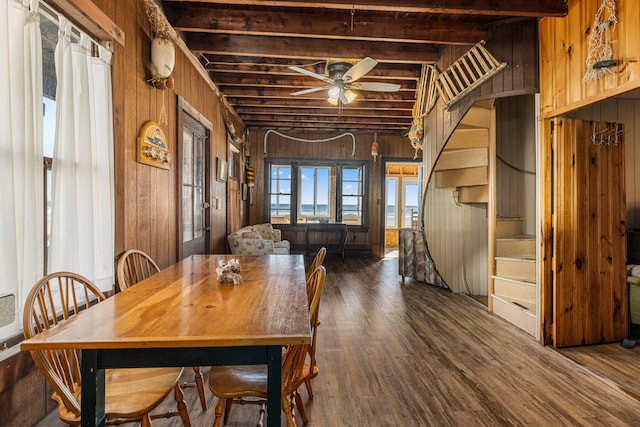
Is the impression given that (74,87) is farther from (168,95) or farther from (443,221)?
(443,221)

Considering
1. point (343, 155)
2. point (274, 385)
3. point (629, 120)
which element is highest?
point (343, 155)

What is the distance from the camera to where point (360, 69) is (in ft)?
10.9

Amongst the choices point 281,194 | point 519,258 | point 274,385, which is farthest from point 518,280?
point 281,194

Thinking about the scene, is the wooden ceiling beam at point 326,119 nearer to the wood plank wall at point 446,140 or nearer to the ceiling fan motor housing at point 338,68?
the wood plank wall at point 446,140

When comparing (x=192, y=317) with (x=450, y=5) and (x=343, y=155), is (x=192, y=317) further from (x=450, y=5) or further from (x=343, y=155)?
(x=343, y=155)

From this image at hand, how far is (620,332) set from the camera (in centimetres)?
279

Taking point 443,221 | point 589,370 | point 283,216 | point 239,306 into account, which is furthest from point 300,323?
point 283,216

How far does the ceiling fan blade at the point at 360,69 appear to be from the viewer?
3135 millimetres

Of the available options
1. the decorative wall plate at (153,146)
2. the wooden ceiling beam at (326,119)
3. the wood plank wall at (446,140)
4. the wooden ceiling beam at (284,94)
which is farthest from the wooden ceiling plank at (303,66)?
the wooden ceiling beam at (326,119)

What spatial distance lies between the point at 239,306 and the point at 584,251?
2.84 metres

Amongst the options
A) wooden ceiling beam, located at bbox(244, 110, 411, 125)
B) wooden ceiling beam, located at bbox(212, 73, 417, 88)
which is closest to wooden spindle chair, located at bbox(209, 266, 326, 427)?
wooden ceiling beam, located at bbox(212, 73, 417, 88)

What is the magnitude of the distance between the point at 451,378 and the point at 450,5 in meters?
2.81

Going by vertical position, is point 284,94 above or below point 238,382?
above

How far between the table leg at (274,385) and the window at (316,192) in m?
6.12
